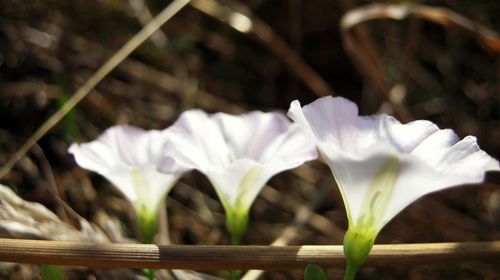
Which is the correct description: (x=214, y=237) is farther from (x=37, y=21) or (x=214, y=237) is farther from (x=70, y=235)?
(x=37, y=21)

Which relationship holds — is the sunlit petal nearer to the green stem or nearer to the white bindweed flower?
the green stem

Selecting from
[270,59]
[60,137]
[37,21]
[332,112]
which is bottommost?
[332,112]

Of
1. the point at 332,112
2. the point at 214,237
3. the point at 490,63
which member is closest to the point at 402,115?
the point at 214,237

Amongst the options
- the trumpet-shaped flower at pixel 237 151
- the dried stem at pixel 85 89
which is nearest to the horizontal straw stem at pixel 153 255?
the trumpet-shaped flower at pixel 237 151

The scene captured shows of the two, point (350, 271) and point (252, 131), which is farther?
point (252, 131)

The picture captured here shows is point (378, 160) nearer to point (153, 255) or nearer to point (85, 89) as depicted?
point (153, 255)

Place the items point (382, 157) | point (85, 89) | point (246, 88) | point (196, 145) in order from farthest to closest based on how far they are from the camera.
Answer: point (246, 88), point (85, 89), point (196, 145), point (382, 157)

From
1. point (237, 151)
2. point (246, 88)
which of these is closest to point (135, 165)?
point (237, 151)

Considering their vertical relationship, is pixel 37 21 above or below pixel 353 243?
above
